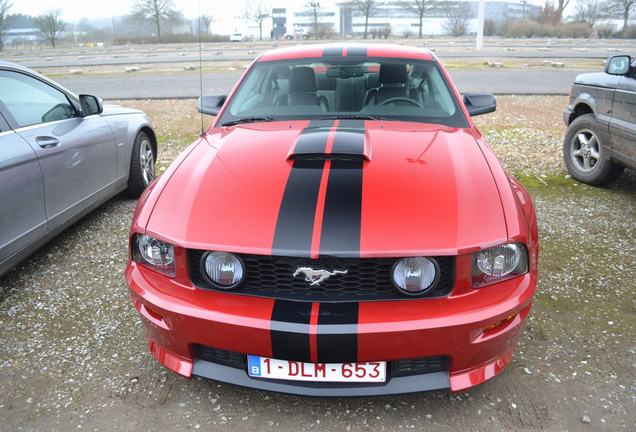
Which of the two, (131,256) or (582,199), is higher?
(131,256)

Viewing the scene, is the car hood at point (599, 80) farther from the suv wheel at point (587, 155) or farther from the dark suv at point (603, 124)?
the suv wheel at point (587, 155)

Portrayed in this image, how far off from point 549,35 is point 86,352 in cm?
5127

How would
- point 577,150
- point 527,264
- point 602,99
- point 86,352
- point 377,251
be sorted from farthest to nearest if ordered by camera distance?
point 577,150 < point 602,99 < point 86,352 < point 527,264 < point 377,251

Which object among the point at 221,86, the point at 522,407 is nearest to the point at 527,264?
the point at 522,407

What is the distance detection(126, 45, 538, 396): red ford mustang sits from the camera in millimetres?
1931

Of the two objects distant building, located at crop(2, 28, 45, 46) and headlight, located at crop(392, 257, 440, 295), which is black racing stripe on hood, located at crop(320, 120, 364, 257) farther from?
distant building, located at crop(2, 28, 45, 46)

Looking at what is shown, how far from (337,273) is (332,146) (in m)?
0.82

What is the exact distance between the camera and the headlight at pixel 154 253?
7.13 feet

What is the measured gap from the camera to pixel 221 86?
13.6 metres

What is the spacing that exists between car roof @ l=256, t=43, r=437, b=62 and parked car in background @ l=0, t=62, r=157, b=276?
1.56m

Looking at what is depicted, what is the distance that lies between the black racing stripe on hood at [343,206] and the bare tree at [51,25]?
2126 inches

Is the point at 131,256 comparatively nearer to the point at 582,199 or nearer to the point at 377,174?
the point at 377,174

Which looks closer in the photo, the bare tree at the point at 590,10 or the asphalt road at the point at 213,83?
the asphalt road at the point at 213,83

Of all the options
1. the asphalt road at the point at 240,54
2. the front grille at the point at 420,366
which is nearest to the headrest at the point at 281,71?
the front grille at the point at 420,366
